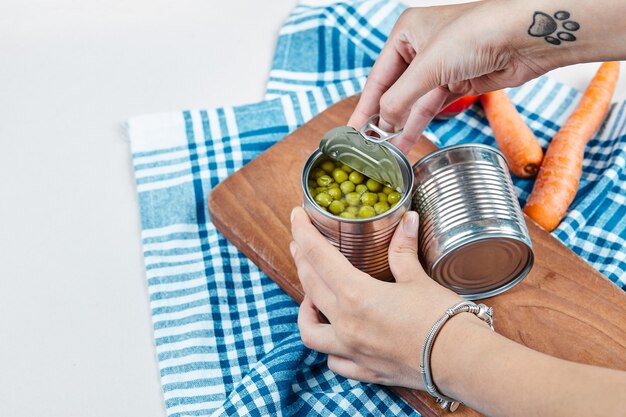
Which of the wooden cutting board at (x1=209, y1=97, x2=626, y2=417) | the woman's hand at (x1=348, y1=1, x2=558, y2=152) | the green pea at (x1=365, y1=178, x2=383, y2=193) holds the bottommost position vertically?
the wooden cutting board at (x1=209, y1=97, x2=626, y2=417)

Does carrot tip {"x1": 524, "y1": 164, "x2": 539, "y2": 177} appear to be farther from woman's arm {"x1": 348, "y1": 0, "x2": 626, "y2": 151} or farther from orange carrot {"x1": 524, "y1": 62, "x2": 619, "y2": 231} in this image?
woman's arm {"x1": 348, "y1": 0, "x2": 626, "y2": 151}

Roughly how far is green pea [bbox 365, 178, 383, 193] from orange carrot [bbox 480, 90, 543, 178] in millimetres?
645

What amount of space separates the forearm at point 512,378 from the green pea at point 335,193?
37cm

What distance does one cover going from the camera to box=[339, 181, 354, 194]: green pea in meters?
1.48

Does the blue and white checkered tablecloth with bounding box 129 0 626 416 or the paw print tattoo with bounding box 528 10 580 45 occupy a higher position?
the paw print tattoo with bounding box 528 10 580 45

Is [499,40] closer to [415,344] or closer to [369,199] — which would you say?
[369,199]

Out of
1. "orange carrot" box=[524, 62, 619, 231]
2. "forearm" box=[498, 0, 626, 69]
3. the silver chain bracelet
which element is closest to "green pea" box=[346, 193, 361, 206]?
the silver chain bracelet

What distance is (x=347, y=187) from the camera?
4.85 feet

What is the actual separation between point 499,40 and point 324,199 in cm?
49

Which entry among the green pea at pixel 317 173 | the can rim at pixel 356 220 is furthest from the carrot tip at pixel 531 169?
the green pea at pixel 317 173

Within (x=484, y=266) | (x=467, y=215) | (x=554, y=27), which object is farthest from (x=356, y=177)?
(x=554, y=27)

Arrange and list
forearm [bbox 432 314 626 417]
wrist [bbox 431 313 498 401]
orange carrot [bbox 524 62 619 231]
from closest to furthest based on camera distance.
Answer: forearm [bbox 432 314 626 417]
wrist [bbox 431 313 498 401]
orange carrot [bbox 524 62 619 231]

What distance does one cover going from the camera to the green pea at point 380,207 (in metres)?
1.44

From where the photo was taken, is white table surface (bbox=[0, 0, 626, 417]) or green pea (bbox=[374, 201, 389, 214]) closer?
green pea (bbox=[374, 201, 389, 214])
